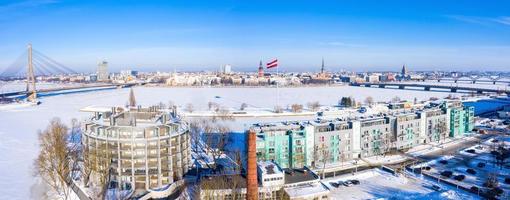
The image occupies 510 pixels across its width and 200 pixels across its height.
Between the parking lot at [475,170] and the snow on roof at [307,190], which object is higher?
the snow on roof at [307,190]

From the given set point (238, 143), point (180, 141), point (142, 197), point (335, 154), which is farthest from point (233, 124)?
point (142, 197)

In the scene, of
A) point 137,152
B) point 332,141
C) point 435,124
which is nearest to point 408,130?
point 435,124

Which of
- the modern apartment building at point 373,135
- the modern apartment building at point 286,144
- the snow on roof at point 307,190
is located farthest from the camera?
the modern apartment building at point 373,135

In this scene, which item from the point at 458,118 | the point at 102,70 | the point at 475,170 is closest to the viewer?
the point at 475,170

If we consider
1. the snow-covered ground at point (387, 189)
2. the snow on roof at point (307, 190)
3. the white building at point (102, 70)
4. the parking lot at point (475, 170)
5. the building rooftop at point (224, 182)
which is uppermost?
the white building at point (102, 70)

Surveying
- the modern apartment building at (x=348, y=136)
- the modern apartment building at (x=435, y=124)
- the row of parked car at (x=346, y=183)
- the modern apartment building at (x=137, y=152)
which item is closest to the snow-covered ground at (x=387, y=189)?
the row of parked car at (x=346, y=183)

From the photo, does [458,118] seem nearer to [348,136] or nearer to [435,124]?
[435,124]

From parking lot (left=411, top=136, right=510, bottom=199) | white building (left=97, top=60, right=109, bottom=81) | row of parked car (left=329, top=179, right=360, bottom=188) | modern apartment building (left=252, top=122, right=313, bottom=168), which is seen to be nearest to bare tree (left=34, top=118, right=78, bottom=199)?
modern apartment building (left=252, top=122, right=313, bottom=168)

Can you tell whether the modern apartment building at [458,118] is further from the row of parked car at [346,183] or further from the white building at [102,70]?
the white building at [102,70]
